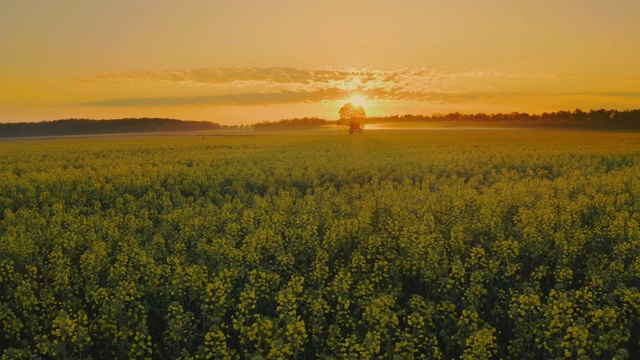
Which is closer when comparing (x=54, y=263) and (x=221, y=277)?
(x=221, y=277)

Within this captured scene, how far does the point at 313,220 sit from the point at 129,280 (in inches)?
195

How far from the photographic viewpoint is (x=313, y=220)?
11359mm

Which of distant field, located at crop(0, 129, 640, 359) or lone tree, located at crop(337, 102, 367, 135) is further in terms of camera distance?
lone tree, located at crop(337, 102, 367, 135)

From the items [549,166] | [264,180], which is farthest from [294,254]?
[549,166]

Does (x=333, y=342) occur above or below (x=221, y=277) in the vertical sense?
below

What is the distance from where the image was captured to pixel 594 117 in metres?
124

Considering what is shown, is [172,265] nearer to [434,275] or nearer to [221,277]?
[221,277]

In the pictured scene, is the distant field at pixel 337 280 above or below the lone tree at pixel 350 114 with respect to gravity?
below

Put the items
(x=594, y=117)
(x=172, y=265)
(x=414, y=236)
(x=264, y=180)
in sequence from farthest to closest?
(x=594, y=117), (x=264, y=180), (x=414, y=236), (x=172, y=265)

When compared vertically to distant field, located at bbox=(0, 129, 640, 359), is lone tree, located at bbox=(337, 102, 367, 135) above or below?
above

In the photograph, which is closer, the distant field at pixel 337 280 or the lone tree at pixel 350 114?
the distant field at pixel 337 280

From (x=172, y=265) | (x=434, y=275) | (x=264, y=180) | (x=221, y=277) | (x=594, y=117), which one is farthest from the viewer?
(x=594, y=117)

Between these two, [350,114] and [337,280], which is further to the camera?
[350,114]

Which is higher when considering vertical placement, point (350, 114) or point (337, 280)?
point (350, 114)
